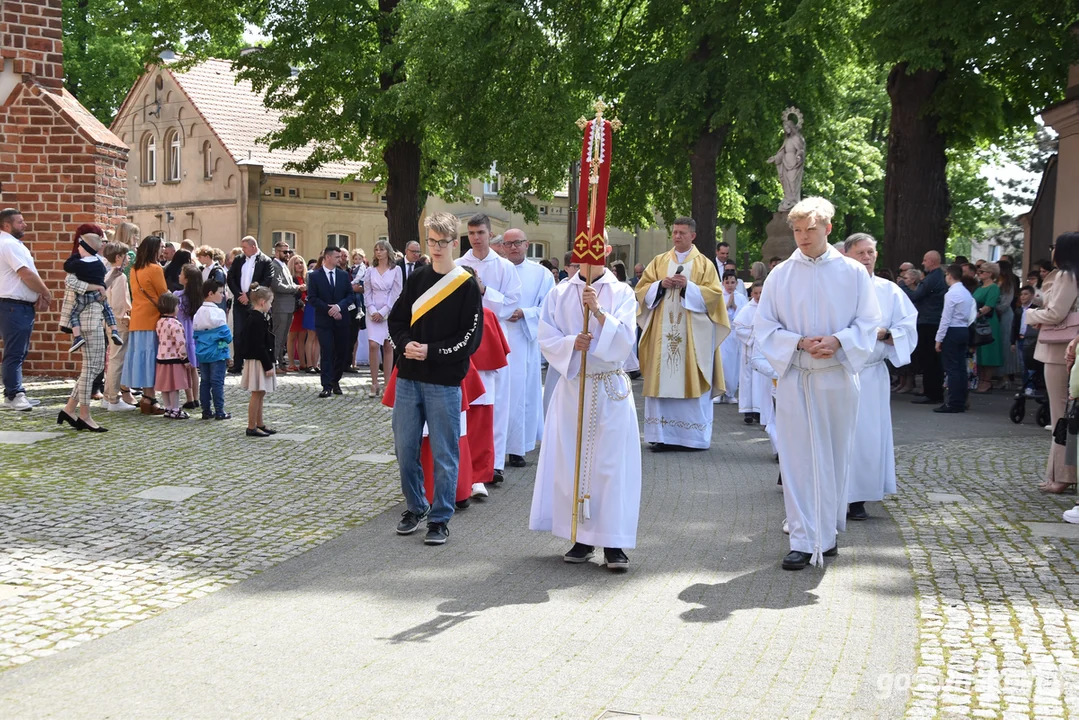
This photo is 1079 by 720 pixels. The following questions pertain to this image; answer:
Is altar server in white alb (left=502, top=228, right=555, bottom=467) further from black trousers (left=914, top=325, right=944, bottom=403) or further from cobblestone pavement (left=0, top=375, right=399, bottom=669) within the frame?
black trousers (left=914, top=325, right=944, bottom=403)

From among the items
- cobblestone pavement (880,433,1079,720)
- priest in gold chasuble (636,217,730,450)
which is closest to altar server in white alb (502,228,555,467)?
priest in gold chasuble (636,217,730,450)

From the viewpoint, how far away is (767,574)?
276 inches

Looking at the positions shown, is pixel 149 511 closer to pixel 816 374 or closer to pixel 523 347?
pixel 523 347

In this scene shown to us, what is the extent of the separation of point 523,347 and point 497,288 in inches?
25.9

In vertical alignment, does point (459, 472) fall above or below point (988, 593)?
above

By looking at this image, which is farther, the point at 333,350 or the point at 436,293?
the point at 333,350

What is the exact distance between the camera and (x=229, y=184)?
4328cm

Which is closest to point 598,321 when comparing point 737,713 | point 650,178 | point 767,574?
point 767,574

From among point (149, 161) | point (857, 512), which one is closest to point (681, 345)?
point (857, 512)

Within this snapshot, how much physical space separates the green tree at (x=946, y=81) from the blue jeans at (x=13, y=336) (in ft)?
40.2

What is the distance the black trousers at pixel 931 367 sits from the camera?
689 inches

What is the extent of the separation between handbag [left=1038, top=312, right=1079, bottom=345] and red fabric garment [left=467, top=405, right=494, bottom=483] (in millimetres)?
4546

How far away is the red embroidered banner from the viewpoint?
23.0 ft

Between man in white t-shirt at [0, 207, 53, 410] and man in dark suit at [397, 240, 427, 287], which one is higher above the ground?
man in dark suit at [397, 240, 427, 287]
